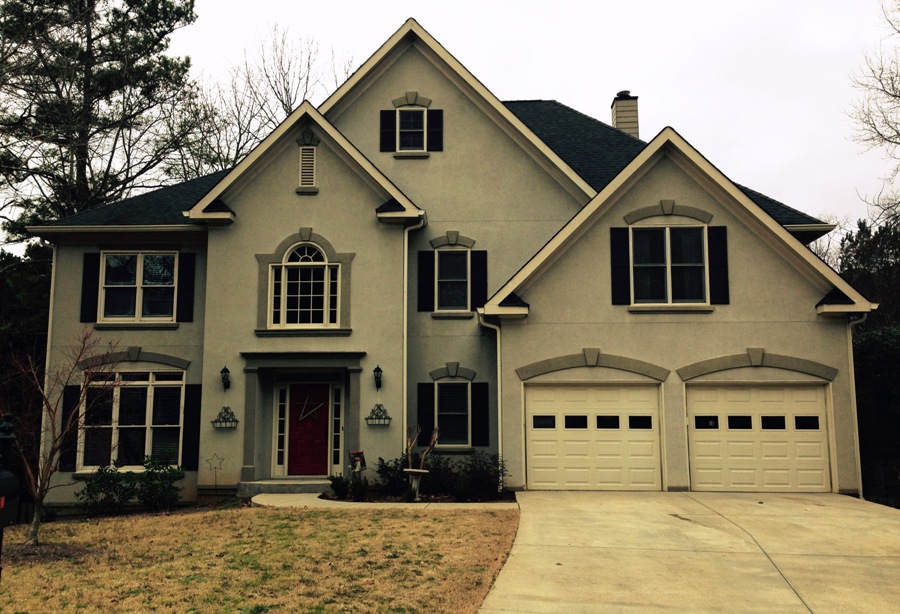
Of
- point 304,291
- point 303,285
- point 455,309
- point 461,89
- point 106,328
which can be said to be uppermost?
point 461,89

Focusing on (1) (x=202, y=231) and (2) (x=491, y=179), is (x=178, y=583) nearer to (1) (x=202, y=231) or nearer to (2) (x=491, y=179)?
(1) (x=202, y=231)

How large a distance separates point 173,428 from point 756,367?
42.2ft

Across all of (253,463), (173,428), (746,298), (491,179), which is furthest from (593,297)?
(173,428)

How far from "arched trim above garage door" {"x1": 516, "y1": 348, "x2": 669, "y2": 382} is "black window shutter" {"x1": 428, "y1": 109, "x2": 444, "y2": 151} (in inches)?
244

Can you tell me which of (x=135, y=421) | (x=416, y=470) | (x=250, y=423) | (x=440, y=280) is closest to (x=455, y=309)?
(x=440, y=280)

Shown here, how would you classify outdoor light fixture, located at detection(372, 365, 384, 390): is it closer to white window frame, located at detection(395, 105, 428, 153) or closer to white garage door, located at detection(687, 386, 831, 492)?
white window frame, located at detection(395, 105, 428, 153)

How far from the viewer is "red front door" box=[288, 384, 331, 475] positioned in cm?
1698

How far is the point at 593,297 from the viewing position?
1579 centimetres

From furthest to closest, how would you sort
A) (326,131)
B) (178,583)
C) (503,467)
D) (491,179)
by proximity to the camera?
(491,179)
(326,131)
(503,467)
(178,583)

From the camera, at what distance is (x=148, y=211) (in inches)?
715

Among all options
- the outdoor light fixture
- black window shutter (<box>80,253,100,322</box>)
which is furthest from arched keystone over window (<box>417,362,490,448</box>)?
black window shutter (<box>80,253,100,322</box>)

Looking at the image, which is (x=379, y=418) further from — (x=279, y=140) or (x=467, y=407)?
(x=279, y=140)

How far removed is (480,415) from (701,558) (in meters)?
8.17

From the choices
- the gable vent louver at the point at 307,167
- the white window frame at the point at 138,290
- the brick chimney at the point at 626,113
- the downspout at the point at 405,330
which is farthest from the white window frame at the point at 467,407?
the brick chimney at the point at 626,113
